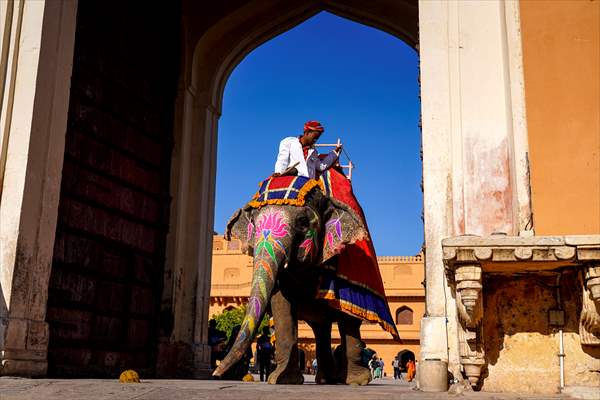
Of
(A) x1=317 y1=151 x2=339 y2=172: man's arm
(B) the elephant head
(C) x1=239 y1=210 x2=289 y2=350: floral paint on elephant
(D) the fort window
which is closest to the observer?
(C) x1=239 y1=210 x2=289 y2=350: floral paint on elephant

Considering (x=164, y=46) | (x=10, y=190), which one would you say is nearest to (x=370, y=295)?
(x=10, y=190)

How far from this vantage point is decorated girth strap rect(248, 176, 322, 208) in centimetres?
664

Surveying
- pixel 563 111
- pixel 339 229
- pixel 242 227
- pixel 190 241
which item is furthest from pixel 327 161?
pixel 190 241

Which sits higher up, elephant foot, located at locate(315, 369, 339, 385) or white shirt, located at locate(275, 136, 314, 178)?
white shirt, located at locate(275, 136, 314, 178)

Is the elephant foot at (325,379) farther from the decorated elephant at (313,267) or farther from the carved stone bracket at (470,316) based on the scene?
the carved stone bracket at (470,316)

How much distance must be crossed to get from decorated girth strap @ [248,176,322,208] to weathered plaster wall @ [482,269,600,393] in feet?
6.28

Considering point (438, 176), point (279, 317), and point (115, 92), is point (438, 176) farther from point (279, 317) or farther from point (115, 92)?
point (115, 92)

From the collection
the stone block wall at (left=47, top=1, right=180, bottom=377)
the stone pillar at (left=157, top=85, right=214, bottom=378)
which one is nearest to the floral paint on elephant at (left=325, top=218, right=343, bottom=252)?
the stone block wall at (left=47, top=1, right=180, bottom=377)

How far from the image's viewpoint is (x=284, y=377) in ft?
21.6

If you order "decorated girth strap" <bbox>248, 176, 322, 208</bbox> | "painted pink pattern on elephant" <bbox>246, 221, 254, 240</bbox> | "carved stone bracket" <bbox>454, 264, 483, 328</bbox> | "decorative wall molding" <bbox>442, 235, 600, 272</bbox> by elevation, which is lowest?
"carved stone bracket" <bbox>454, 264, 483, 328</bbox>

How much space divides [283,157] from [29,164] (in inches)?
99.5

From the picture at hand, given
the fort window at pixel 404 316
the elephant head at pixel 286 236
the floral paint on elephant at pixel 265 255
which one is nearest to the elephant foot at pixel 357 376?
the elephant head at pixel 286 236

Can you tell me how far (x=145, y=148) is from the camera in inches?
408

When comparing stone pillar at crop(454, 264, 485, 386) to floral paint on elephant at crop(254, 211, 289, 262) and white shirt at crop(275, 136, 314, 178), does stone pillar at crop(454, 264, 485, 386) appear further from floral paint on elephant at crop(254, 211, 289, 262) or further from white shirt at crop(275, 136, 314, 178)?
white shirt at crop(275, 136, 314, 178)
